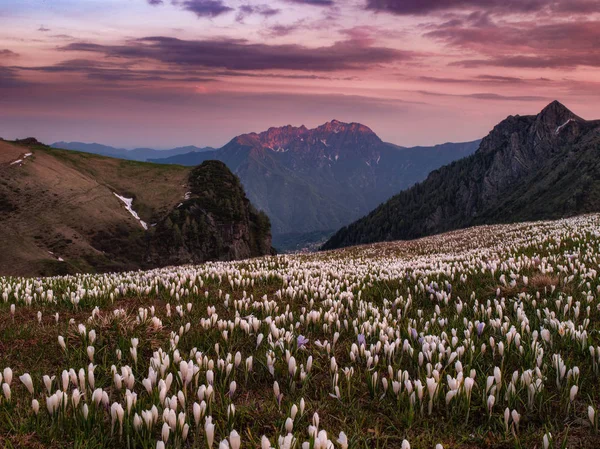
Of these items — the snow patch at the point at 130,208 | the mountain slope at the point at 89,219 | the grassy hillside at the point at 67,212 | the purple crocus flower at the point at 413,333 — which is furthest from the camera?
the snow patch at the point at 130,208

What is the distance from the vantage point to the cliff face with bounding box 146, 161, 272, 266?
144375 mm

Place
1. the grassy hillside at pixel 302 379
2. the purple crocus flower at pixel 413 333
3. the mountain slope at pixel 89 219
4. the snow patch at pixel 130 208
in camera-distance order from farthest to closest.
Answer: the snow patch at pixel 130 208 → the mountain slope at pixel 89 219 → the purple crocus flower at pixel 413 333 → the grassy hillside at pixel 302 379

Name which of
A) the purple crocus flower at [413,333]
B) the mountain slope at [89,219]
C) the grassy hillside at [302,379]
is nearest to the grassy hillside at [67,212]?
the mountain slope at [89,219]

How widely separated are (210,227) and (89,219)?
135 feet

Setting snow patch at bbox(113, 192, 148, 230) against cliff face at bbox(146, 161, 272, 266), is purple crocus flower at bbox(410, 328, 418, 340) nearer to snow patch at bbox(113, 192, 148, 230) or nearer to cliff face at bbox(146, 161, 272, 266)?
cliff face at bbox(146, 161, 272, 266)

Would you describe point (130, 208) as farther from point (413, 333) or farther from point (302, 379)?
point (302, 379)

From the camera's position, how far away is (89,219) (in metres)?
146

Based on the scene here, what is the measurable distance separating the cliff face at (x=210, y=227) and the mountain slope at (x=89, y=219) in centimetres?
46

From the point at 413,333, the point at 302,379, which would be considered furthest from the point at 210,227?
the point at 302,379

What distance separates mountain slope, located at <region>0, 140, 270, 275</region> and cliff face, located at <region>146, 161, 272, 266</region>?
460 mm

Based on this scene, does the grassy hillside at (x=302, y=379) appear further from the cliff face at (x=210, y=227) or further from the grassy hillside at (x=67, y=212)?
the cliff face at (x=210, y=227)

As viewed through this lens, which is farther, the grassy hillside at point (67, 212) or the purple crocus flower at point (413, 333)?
the grassy hillside at point (67, 212)

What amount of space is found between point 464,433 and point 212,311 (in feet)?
13.3

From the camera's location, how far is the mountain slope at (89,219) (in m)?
122
